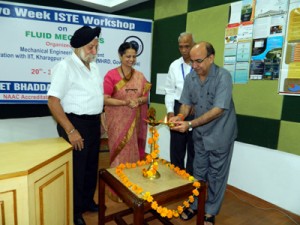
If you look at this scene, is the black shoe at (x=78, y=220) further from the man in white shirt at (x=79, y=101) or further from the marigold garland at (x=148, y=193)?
the marigold garland at (x=148, y=193)

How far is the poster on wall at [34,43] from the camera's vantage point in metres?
2.61

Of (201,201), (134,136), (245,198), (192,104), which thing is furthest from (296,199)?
(134,136)

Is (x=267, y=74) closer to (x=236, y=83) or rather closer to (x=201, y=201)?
(x=236, y=83)

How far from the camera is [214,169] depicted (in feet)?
6.18

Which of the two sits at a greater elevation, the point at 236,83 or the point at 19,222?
the point at 236,83

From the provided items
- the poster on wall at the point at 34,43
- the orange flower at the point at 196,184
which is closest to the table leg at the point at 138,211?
the orange flower at the point at 196,184

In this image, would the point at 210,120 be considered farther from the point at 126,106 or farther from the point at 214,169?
the point at 126,106

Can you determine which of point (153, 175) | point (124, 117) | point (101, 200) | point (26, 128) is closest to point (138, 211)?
point (153, 175)

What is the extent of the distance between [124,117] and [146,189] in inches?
37.1

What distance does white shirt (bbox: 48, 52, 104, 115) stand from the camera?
1.62 m

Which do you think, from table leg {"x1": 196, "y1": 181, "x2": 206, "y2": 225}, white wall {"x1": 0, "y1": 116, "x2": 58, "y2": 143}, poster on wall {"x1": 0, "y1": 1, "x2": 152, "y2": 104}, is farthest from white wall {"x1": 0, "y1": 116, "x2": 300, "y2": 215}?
white wall {"x1": 0, "y1": 116, "x2": 58, "y2": 143}

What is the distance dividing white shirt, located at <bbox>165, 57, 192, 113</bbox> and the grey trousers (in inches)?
27.1

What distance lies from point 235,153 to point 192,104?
0.89m

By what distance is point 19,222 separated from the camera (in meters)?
1.15
